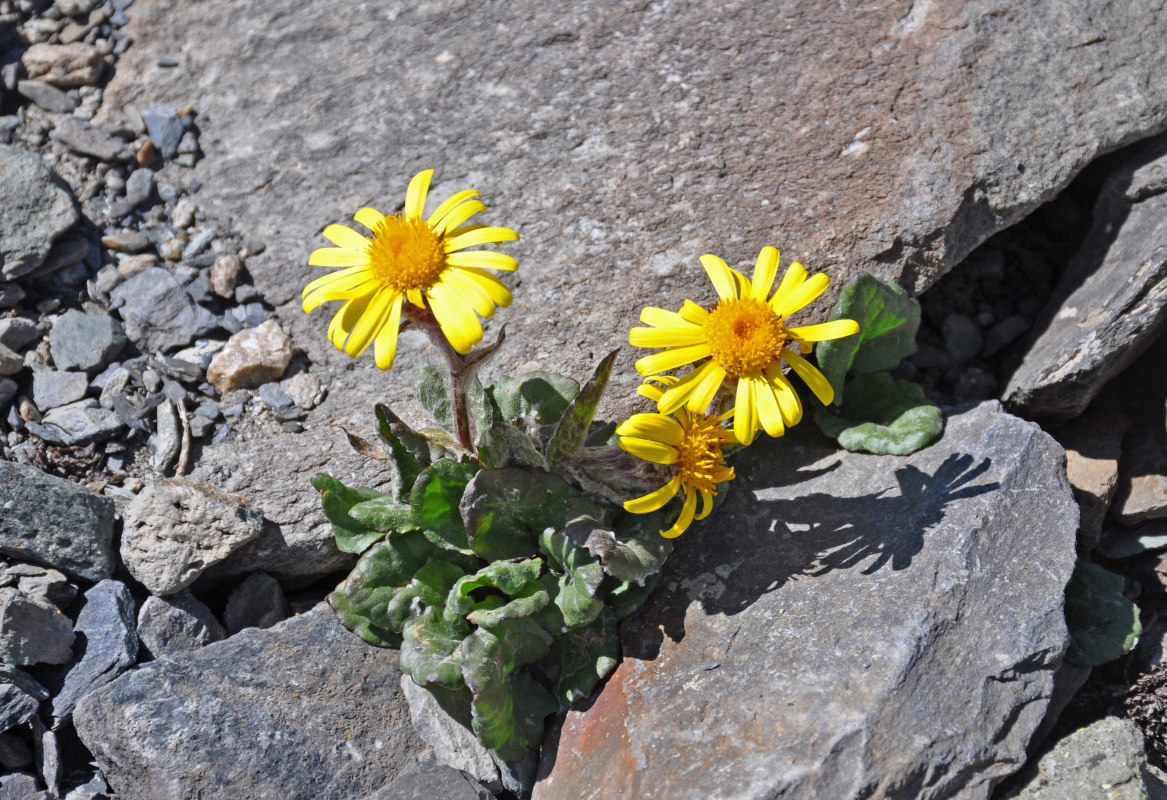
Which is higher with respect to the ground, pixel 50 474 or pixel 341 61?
pixel 341 61

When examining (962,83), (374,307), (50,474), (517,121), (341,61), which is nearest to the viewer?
(374,307)

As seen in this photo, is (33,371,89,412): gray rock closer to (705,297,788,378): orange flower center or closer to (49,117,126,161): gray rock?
(49,117,126,161): gray rock

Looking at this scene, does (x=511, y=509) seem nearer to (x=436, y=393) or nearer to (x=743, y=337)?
(x=436, y=393)

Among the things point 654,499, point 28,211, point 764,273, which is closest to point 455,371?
point 654,499

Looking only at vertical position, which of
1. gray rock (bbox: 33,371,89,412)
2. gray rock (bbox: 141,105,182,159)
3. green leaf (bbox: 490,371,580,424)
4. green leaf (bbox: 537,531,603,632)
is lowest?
green leaf (bbox: 537,531,603,632)

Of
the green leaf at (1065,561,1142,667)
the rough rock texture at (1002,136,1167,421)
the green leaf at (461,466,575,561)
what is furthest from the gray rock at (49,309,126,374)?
the green leaf at (1065,561,1142,667)

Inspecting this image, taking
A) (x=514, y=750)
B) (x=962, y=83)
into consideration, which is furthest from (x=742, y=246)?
(x=514, y=750)

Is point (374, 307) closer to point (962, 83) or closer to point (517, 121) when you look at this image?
point (517, 121)
